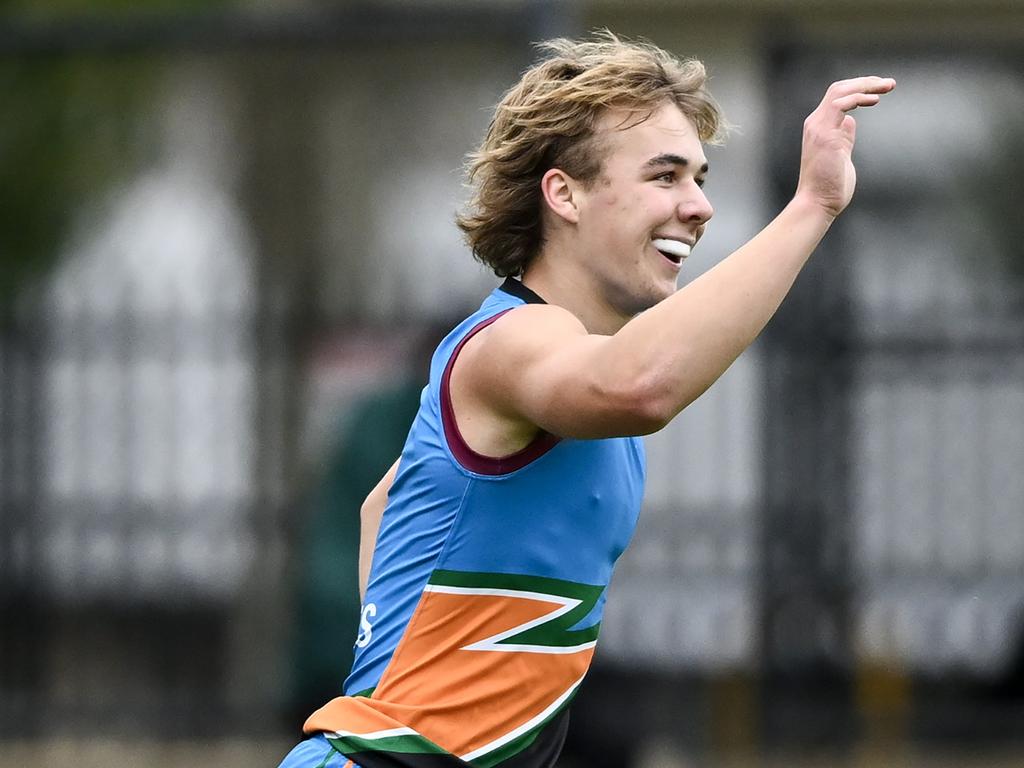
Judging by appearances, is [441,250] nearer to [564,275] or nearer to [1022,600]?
[1022,600]

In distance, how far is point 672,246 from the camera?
129 inches

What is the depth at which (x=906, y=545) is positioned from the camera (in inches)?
342

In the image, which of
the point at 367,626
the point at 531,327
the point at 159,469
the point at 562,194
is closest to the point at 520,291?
the point at 562,194

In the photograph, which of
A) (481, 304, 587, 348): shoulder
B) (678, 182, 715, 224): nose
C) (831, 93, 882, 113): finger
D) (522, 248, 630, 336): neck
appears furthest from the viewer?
(522, 248, 630, 336): neck

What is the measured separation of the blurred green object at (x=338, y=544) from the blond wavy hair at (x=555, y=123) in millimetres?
3869

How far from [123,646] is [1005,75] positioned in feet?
16.6

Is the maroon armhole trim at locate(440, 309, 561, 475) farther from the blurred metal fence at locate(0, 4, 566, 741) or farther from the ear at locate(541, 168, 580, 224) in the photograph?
the blurred metal fence at locate(0, 4, 566, 741)

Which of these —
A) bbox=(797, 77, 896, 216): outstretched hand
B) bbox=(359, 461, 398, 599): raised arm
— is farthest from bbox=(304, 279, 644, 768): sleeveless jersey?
bbox=(797, 77, 896, 216): outstretched hand

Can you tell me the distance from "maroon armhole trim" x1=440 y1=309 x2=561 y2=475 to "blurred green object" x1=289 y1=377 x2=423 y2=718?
14.1 feet

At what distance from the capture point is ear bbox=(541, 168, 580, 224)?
339cm

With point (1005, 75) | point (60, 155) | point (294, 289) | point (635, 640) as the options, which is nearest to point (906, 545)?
point (635, 640)

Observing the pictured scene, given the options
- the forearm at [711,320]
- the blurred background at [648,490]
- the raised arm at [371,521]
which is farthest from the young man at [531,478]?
the blurred background at [648,490]

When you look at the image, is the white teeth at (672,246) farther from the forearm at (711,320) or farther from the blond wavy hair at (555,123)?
the forearm at (711,320)

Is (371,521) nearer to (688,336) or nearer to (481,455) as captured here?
(481,455)
